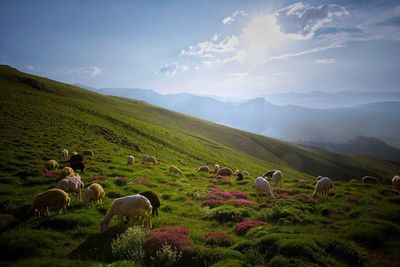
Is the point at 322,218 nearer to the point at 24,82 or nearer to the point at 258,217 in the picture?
the point at 258,217

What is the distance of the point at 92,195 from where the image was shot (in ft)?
57.1

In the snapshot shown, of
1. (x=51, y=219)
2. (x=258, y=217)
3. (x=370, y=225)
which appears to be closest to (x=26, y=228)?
(x=51, y=219)

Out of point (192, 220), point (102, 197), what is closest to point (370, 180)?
point (192, 220)

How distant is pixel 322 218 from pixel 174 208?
1048 cm

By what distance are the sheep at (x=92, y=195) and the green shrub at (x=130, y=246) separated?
6061 millimetres

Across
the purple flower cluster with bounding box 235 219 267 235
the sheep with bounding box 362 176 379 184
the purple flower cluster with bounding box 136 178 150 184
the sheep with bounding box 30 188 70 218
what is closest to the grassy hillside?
the purple flower cluster with bounding box 136 178 150 184

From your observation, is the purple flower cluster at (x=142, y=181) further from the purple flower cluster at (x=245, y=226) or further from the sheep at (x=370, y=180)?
the sheep at (x=370, y=180)

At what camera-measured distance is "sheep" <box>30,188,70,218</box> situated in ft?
49.0

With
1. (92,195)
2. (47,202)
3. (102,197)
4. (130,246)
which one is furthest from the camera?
(102,197)

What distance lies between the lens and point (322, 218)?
A: 1620 cm

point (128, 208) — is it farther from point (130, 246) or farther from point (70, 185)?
point (70, 185)

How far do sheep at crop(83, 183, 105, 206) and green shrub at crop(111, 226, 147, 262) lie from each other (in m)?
6.06

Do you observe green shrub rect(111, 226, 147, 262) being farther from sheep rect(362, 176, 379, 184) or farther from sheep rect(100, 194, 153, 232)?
sheep rect(362, 176, 379, 184)

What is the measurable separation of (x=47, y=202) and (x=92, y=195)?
9.55 feet
